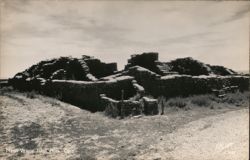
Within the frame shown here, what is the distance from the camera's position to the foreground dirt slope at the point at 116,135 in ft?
30.0

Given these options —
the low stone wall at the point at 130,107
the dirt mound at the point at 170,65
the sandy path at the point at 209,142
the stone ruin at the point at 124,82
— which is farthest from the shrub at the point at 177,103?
the sandy path at the point at 209,142

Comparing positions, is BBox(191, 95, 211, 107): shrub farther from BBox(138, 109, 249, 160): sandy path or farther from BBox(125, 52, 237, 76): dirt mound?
BBox(138, 109, 249, 160): sandy path

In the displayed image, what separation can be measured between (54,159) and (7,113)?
5670 millimetres

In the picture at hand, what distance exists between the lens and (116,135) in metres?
11.7

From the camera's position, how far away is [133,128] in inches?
489

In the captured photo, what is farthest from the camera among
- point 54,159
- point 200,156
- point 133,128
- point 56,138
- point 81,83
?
point 81,83

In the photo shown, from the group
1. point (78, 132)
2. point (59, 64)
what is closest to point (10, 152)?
point (78, 132)

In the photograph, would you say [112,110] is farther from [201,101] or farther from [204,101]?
[204,101]

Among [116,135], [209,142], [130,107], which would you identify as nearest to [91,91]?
[130,107]

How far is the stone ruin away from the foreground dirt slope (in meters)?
A: 0.91

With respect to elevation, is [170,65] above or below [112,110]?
above

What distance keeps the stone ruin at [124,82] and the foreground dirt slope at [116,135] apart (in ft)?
2.99

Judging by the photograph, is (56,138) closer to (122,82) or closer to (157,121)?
(157,121)

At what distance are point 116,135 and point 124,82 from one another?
5761 mm
